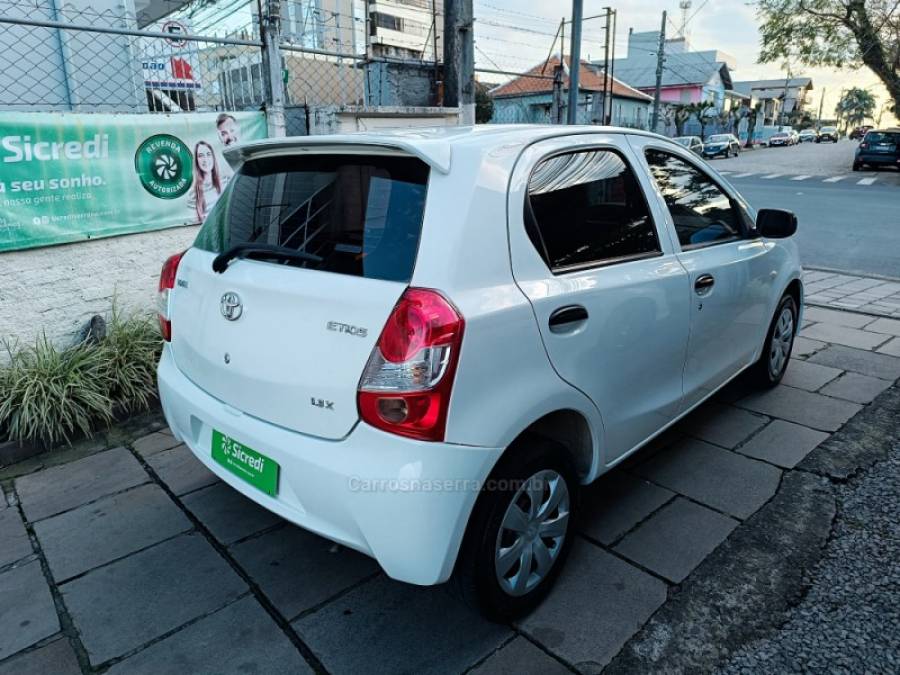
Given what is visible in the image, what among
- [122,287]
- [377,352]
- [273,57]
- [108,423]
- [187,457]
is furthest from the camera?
[273,57]

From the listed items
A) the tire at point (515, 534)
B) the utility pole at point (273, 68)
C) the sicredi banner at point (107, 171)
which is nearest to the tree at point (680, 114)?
the utility pole at point (273, 68)

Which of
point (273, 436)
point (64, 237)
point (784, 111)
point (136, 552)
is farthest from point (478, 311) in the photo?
point (784, 111)

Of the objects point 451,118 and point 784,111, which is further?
point 784,111

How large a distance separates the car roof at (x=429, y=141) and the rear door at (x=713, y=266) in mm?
540

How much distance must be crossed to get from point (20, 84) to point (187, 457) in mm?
3813

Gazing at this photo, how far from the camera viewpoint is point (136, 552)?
2.61 metres

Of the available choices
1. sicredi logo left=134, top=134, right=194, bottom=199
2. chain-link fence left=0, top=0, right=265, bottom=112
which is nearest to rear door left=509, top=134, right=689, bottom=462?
sicredi logo left=134, top=134, right=194, bottom=199

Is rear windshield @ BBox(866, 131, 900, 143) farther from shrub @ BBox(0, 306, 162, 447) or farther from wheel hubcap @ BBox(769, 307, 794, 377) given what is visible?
shrub @ BBox(0, 306, 162, 447)

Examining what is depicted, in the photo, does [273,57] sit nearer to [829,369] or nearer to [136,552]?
[136,552]

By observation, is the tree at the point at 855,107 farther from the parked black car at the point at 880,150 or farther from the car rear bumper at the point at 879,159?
the car rear bumper at the point at 879,159

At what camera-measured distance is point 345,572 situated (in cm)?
247

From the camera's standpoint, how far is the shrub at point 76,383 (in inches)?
137

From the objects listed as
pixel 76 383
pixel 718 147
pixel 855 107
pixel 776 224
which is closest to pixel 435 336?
pixel 776 224

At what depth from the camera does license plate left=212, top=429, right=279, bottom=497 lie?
206 cm
